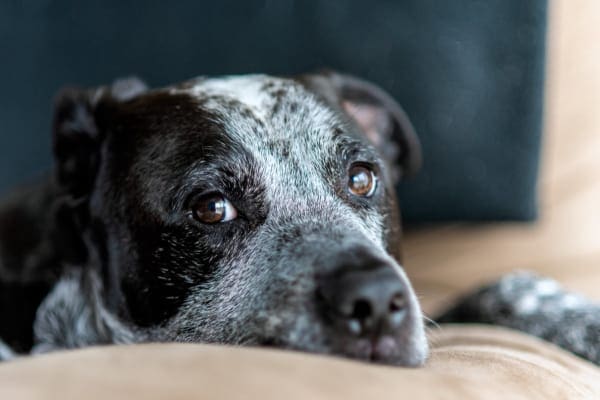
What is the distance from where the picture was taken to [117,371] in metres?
1.02

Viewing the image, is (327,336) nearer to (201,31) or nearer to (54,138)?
(54,138)

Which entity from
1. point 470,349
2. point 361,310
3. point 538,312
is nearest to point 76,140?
point 361,310

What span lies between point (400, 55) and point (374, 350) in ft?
4.65

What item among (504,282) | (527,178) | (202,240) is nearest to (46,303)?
(202,240)

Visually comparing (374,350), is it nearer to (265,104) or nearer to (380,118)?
(265,104)

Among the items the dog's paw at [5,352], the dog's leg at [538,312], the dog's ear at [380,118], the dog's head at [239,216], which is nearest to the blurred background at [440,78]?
the dog's ear at [380,118]

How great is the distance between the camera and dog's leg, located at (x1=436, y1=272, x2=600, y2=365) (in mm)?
1860

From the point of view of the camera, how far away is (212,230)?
1.64 meters

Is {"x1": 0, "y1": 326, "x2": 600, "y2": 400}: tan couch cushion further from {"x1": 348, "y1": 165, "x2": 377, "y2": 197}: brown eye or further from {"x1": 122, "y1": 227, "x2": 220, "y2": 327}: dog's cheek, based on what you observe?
{"x1": 348, "y1": 165, "x2": 377, "y2": 197}: brown eye

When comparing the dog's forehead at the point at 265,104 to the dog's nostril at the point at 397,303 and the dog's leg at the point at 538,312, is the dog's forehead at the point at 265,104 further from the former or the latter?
the dog's leg at the point at 538,312

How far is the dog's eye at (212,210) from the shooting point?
5.41 ft

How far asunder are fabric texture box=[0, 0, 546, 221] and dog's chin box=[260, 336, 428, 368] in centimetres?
130

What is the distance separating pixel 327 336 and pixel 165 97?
33.6 inches

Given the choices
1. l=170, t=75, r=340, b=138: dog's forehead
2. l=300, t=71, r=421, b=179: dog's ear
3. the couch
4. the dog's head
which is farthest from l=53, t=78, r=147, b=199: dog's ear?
the couch
